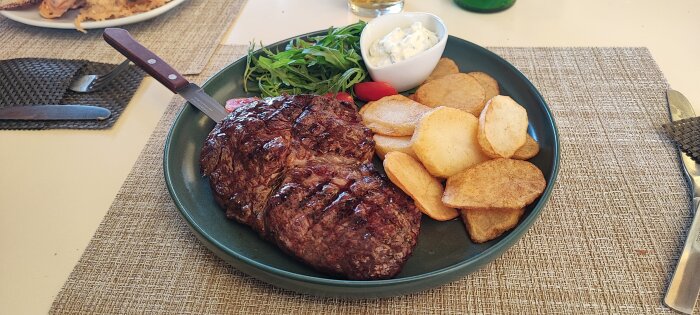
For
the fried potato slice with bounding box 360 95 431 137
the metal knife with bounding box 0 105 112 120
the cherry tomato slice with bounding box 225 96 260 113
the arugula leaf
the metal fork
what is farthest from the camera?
the metal fork

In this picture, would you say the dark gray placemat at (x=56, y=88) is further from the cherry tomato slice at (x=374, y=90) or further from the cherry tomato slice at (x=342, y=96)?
the cherry tomato slice at (x=374, y=90)

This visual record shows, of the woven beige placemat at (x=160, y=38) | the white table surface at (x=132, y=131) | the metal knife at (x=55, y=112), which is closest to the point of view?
the white table surface at (x=132, y=131)

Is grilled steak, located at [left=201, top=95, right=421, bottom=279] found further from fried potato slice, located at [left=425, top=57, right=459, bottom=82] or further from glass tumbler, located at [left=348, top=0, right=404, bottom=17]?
glass tumbler, located at [left=348, top=0, right=404, bottom=17]

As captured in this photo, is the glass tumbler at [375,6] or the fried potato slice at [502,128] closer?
the fried potato slice at [502,128]

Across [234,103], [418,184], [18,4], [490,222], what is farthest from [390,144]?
[18,4]

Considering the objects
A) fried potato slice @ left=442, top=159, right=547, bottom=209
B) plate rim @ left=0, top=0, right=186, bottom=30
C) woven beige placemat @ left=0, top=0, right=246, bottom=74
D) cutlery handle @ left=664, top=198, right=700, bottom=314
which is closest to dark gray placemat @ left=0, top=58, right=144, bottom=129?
woven beige placemat @ left=0, top=0, right=246, bottom=74

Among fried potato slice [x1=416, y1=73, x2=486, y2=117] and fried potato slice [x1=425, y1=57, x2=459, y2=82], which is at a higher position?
fried potato slice [x1=416, y1=73, x2=486, y2=117]

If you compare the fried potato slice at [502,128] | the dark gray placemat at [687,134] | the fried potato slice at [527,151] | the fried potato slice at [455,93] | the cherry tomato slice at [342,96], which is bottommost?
the dark gray placemat at [687,134]

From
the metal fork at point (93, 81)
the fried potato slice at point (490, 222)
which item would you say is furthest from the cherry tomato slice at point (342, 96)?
the metal fork at point (93, 81)
